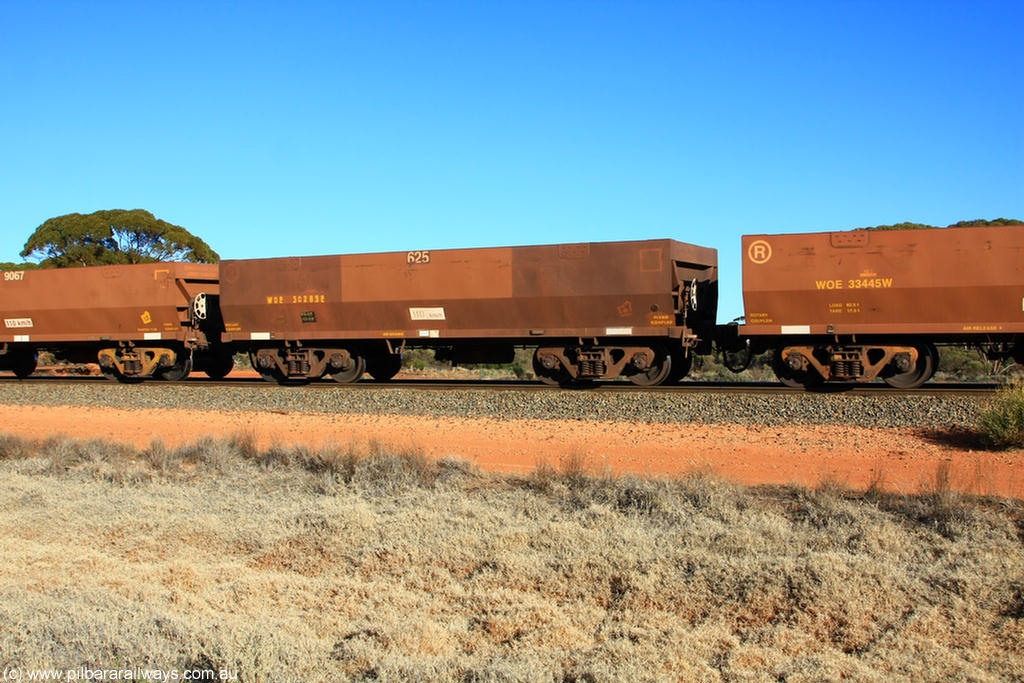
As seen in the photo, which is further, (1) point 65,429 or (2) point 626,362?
(2) point 626,362

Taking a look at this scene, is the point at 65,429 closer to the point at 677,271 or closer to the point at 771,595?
the point at 677,271

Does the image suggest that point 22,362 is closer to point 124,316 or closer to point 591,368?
point 124,316

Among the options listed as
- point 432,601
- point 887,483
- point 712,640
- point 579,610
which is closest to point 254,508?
point 432,601

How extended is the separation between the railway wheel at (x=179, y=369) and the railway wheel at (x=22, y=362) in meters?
5.81

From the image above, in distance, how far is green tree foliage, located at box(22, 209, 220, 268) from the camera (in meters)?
45.8

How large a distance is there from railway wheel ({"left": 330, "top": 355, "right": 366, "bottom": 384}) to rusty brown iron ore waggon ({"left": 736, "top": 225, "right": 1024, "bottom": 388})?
937 centimetres

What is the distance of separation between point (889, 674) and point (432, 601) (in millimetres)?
2902

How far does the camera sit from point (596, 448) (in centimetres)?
1187

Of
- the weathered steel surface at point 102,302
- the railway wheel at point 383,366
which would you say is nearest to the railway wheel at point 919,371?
the railway wheel at point 383,366

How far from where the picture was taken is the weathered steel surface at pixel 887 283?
14922 millimetres

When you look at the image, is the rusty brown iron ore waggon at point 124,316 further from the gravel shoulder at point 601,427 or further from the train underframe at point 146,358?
the gravel shoulder at point 601,427

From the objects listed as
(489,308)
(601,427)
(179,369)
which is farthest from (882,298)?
(179,369)

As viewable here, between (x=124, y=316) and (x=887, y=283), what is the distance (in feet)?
61.3

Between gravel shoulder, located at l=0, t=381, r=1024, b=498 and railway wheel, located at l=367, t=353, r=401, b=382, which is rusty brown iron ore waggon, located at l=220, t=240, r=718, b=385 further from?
gravel shoulder, located at l=0, t=381, r=1024, b=498
